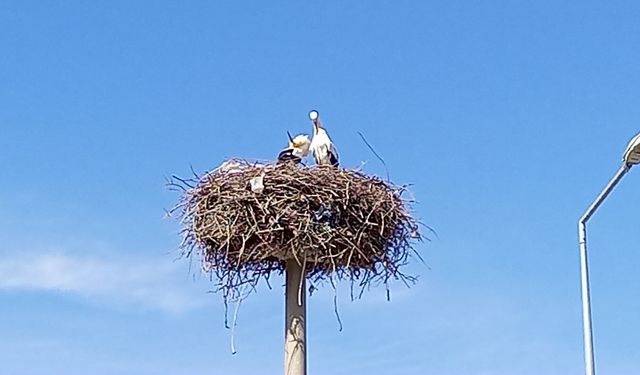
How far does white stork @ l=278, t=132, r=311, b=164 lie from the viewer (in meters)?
9.03

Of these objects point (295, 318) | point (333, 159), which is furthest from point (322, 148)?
point (295, 318)

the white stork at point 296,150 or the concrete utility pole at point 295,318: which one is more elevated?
the white stork at point 296,150

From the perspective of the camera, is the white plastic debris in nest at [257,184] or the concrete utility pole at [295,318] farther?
the concrete utility pole at [295,318]

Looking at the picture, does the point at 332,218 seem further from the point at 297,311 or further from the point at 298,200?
the point at 297,311

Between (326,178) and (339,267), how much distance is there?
0.74 metres

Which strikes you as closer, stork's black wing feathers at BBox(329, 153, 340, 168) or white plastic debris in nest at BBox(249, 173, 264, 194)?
white plastic debris in nest at BBox(249, 173, 264, 194)

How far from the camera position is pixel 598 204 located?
786 cm

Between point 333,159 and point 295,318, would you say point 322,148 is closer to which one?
point 333,159

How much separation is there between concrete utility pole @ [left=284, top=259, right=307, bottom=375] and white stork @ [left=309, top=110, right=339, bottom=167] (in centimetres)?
107

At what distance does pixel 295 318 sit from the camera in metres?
8.98

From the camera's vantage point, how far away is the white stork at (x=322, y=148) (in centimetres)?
956

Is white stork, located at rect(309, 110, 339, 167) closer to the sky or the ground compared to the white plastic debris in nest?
A: closer to the sky

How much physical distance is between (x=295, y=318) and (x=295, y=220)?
1065 mm

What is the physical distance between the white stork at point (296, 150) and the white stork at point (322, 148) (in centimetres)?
8
